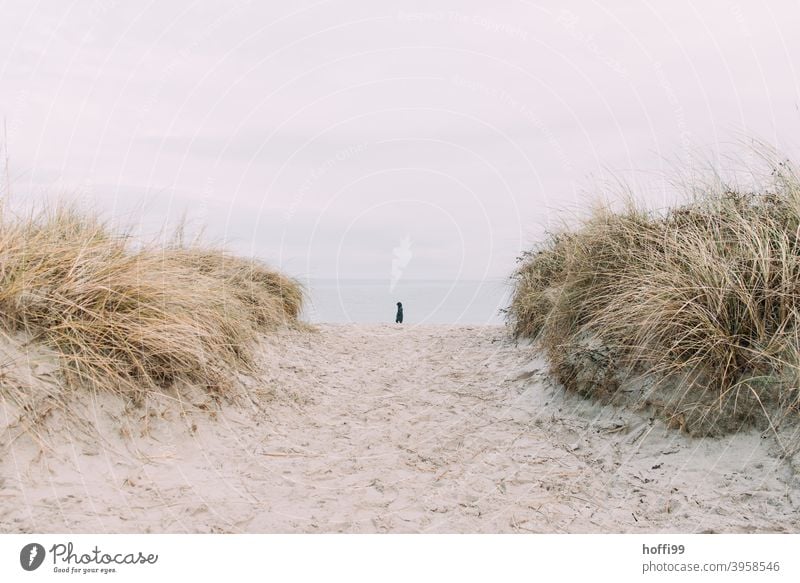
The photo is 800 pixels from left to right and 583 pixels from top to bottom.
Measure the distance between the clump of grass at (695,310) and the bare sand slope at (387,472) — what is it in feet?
0.76

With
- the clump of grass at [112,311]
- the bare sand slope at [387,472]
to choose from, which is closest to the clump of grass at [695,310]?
the bare sand slope at [387,472]

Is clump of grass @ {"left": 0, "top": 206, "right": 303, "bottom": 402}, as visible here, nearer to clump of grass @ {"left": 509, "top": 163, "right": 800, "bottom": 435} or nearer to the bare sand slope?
the bare sand slope

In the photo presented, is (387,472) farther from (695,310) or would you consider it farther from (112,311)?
(695,310)

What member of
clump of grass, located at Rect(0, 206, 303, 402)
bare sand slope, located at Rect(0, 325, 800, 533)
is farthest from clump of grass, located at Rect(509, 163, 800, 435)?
clump of grass, located at Rect(0, 206, 303, 402)

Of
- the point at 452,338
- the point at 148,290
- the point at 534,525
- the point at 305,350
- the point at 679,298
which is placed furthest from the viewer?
the point at 452,338

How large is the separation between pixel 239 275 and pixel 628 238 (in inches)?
174

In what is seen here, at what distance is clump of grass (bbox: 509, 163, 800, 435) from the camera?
12.7ft

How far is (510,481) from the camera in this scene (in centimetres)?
369

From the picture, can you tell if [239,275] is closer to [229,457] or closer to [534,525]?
[229,457]

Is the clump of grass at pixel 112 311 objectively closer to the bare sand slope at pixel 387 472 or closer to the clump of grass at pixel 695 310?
the bare sand slope at pixel 387 472

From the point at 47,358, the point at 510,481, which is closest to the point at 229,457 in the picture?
the point at 47,358

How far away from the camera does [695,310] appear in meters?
4.18

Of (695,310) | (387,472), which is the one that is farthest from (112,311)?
(695,310)

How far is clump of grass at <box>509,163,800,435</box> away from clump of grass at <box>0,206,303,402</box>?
289 centimetres
